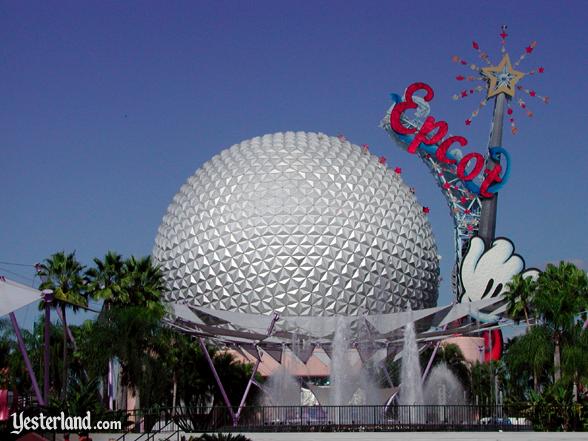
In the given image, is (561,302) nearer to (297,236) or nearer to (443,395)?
(443,395)

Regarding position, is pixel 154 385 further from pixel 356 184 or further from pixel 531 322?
pixel 356 184

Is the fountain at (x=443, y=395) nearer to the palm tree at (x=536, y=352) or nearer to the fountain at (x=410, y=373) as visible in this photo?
the fountain at (x=410, y=373)

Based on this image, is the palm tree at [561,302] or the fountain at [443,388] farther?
the fountain at [443,388]

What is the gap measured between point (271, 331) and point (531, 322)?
13.3 m

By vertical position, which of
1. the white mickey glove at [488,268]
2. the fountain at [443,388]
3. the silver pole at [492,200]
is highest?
the silver pole at [492,200]

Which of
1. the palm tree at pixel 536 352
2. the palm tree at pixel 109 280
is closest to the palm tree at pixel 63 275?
the palm tree at pixel 109 280

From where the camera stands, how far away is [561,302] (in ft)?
151

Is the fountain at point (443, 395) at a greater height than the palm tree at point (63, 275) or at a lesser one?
lesser

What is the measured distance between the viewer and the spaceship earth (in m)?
59.1

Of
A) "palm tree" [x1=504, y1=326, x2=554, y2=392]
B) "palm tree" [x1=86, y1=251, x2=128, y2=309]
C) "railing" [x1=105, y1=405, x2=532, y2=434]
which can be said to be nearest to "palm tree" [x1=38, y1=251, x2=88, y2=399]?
"palm tree" [x1=86, y1=251, x2=128, y2=309]

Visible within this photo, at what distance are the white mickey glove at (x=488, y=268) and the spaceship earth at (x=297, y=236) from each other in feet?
13.3

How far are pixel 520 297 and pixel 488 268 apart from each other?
897 cm

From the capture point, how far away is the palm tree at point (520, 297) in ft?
167

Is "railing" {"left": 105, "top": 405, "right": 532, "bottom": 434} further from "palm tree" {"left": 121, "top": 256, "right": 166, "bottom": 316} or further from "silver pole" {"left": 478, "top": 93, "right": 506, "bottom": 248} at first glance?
"silver pole" {"left": 478, "top": 93, "right": 506, "bottom": 248}
